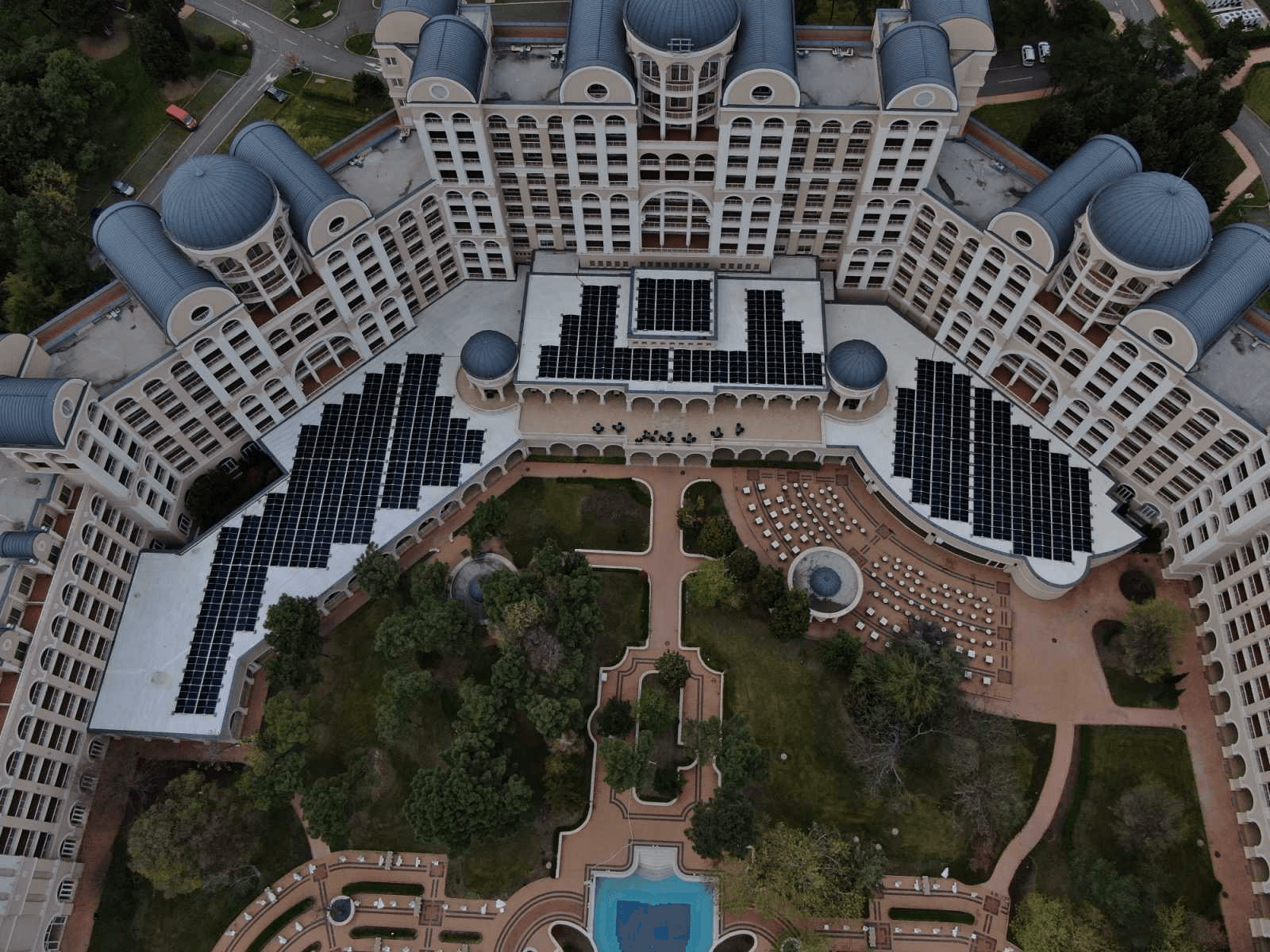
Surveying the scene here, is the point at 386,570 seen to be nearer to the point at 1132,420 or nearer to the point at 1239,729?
the point at 1132,420

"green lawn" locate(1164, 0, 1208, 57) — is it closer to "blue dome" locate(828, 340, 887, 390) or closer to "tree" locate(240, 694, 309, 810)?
"blue dome" locate(828, 340, 887, 390)

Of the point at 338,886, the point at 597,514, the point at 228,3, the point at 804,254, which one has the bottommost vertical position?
the point at 338,886

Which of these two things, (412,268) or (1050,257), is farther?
(412,268)

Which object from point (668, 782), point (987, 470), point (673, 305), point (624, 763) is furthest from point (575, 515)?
point (987, 470)

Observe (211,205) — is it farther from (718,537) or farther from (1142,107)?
(1142,107)

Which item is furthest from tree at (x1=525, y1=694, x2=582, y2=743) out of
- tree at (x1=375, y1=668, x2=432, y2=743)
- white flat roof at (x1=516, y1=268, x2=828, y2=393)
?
white flat roof at (x1=516, y1=268, x2=828, y2=393)

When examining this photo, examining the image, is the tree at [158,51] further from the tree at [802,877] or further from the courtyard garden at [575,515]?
the tree at [802,877]

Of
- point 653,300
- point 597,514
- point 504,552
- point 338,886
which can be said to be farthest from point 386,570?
point 653,300
